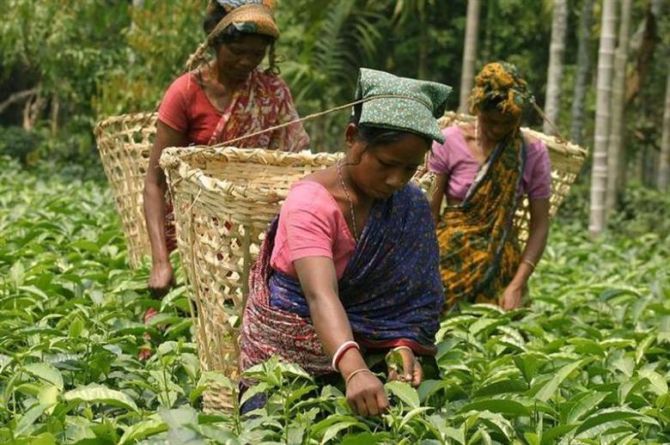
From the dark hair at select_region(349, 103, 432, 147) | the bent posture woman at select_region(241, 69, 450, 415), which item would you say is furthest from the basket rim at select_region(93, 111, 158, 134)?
the dark hair at select_region(349, 103, 432, 147)

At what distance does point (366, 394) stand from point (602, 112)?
24.8 ft

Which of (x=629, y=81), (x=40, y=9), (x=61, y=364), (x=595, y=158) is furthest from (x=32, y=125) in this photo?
(x=61, y=364)

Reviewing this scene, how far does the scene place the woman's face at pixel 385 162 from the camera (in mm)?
2980

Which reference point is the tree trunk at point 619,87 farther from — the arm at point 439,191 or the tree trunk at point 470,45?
the arm at point 439,191

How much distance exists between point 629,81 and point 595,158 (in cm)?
469

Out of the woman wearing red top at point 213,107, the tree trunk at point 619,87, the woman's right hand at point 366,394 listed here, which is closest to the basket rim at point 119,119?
the woman wearing red top at point 213,107

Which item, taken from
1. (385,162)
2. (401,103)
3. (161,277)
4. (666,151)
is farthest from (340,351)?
(666,151)

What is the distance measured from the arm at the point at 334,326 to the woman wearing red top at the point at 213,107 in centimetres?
158

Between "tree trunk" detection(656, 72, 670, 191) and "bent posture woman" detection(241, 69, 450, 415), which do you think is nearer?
"bent posture woman" detection(241, 69, 450, 415)

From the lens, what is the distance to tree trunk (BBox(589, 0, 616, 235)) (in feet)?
31.7

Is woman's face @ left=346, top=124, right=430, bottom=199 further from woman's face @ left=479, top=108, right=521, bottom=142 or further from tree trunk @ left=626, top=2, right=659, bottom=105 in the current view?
tree trunk @ left=626, top=2, right=659, bottom=105

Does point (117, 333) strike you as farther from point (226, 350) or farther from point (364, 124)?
point (364, 124)

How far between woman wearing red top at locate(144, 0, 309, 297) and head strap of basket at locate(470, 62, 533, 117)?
2.63 ft

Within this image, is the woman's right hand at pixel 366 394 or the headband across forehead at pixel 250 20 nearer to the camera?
the woman's right hand at pixel 366 394
